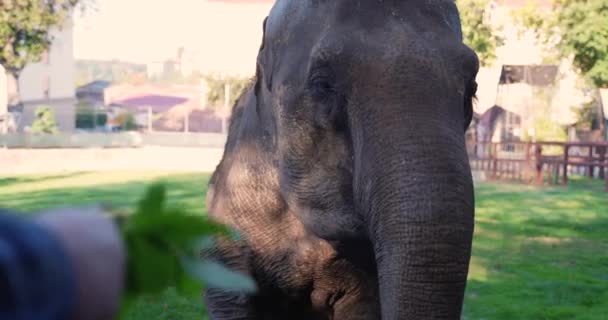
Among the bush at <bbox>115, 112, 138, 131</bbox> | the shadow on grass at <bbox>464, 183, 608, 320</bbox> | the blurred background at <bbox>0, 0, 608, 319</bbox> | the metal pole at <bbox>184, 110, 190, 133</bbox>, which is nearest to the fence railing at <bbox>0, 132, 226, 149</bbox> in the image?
the blurred background at <bbox>0, 0, 608, 319</bbox>

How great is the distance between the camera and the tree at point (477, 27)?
20.9m

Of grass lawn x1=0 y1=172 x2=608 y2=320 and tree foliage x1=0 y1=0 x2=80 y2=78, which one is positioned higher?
tree foliage x1=0 y1=0 x2=80 y2=78

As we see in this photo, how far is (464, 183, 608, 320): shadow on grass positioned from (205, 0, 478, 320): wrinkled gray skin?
3586 millimetres

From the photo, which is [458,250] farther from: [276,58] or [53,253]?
[53,253]

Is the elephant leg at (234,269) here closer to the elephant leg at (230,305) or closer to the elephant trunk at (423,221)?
the elephant leg at (230,305)

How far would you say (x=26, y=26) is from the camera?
26.8 meters

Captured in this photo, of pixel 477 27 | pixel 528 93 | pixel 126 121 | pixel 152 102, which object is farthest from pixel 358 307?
pixel 152 102

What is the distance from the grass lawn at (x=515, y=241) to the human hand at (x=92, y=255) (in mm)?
90

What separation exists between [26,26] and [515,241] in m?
17.7

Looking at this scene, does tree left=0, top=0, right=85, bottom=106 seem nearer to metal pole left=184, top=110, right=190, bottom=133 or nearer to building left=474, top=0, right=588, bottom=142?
building left=474, top=0, right=588, bottom=142

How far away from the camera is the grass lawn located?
7672mm

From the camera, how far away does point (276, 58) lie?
3.68 m

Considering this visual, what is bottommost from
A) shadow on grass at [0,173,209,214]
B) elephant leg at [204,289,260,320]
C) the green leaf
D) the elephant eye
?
shadow on grass at [0,173,209,214]

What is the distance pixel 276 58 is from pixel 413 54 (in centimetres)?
71
